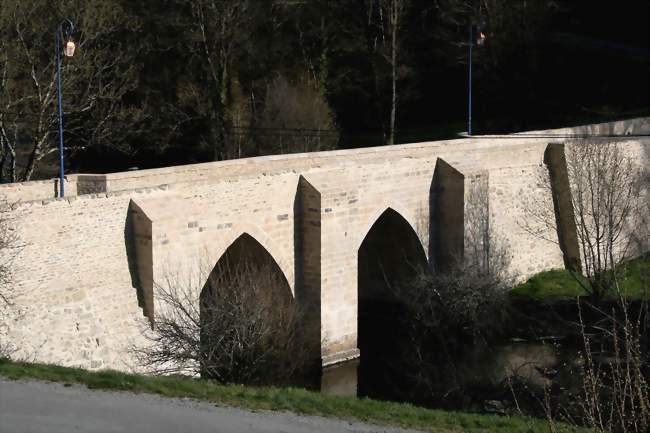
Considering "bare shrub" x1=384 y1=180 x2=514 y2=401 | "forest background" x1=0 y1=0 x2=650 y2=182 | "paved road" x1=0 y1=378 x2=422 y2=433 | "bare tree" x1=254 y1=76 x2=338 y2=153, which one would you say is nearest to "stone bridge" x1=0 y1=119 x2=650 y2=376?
"bare shrub" x1=384 y1=180 x2=514 y2=401

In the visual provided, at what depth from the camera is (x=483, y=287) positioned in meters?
21.1

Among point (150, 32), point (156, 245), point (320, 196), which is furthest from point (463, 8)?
point (156, 245)

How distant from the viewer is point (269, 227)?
729 inches

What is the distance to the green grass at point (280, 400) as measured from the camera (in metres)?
11.1

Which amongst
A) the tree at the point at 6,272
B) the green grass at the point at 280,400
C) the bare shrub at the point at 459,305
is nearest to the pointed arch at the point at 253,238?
the bare shrub at the point at 459,305

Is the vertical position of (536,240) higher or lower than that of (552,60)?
lower

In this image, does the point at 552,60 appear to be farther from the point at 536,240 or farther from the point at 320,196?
the point at 320,196

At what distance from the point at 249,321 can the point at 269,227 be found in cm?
308

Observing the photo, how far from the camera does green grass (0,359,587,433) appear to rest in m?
11.1

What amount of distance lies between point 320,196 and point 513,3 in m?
19.1

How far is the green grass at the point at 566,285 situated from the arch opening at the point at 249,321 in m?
6.55

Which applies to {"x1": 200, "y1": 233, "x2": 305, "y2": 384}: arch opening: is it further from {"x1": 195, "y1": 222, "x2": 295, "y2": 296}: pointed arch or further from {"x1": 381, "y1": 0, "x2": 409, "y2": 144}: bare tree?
{"x1": 381, "y1": 0, "x2": 409, "y2": 144}: bare tree

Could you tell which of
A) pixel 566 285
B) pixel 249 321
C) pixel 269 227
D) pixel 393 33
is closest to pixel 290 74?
pixel 393 33

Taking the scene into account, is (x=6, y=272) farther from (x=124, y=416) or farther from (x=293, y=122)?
(x=293, y=122)
